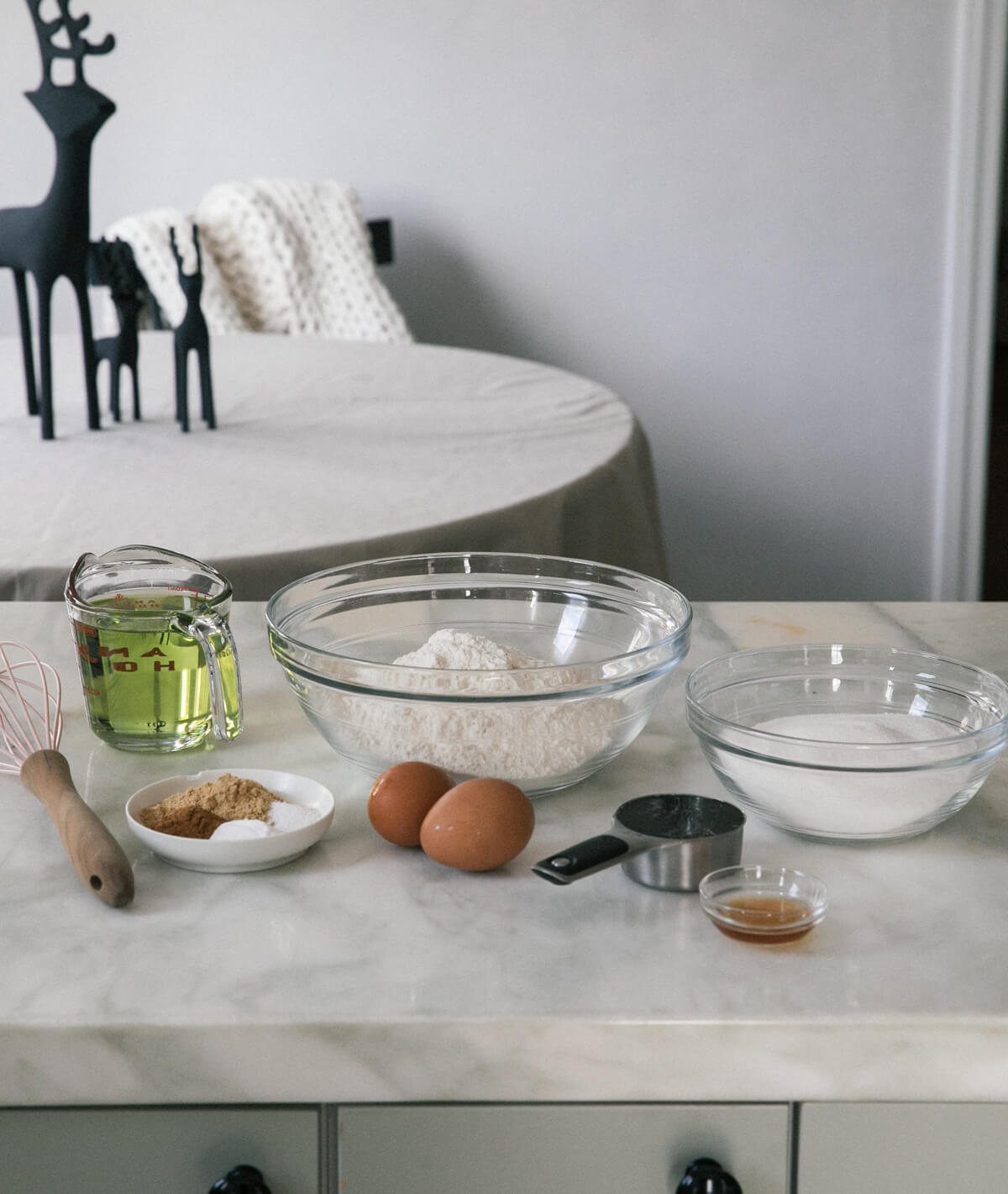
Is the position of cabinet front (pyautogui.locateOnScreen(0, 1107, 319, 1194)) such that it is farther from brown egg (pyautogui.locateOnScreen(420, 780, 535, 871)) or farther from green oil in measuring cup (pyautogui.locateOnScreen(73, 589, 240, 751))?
green oil in measuring cup (pyautogui.locateOnScreen(73, 589, 240, 751))

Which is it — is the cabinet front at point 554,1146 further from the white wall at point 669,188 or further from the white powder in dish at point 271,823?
the white wall at point 669,188

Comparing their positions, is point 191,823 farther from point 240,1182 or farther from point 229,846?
point 240,1182

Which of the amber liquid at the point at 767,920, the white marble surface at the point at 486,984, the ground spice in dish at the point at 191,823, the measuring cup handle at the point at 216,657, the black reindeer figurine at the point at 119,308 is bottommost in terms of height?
the white marble surface at the point at 486,984

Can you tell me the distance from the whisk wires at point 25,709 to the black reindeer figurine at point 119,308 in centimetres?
96

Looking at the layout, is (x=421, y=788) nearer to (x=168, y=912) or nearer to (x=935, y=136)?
(x=168, y=912)

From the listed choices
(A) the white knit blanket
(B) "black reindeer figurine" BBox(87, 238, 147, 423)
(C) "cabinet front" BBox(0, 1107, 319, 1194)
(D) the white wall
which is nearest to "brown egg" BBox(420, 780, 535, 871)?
(C) "cabinet front" BBox(0, 1107, 319, 1194)

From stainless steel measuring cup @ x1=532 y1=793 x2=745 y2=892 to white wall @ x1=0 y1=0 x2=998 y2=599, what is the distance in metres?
2.90

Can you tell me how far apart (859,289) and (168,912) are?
10.5 feet

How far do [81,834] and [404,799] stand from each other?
0.48ft

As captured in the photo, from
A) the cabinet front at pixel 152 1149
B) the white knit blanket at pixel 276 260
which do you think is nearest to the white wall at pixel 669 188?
the white knit blanket at pixel 276 260

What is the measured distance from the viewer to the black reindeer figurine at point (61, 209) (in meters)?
1.57

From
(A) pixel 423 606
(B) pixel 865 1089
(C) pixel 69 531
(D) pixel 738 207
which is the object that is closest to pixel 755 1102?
(B) pixel 865 1089

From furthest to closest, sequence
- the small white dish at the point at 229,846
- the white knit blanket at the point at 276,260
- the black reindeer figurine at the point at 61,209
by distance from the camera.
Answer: the white knit blanket at the point at 276,260 → the black reindeer figurine at the point at 61,209 → the small white dish at the point at 229,846

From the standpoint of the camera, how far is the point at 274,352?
231cm
